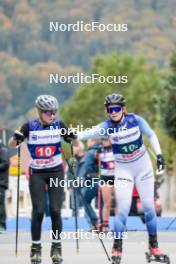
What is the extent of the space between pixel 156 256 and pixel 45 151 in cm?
170

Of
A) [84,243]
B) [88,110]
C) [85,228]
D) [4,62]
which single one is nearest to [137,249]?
[84,243]

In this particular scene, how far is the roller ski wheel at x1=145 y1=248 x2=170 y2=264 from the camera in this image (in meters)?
11.3

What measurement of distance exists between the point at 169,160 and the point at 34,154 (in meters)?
32.1

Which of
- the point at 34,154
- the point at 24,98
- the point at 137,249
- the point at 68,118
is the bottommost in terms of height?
the point at 137,249

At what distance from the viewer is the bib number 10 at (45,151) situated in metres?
11.3

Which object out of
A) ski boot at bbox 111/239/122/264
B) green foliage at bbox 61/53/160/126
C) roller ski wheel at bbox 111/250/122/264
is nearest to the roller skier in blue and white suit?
ski boot at bbox 111/239/122/264

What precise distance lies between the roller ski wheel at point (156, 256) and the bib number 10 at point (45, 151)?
1.58m

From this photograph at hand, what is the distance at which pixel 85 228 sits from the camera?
704 inches

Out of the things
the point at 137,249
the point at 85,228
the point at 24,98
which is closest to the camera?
the point at 137,249

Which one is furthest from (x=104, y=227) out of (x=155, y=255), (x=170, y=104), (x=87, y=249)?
(x=170, y=104)

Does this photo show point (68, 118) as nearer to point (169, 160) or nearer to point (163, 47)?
point (169, 160)

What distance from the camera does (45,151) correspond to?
11273 mm

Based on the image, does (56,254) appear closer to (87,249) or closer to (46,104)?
→ (46,104)

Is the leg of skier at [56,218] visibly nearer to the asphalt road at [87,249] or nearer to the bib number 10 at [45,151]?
the bib number 10 at [45,151]
